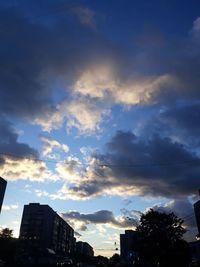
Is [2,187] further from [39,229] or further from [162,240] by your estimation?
[39,229]

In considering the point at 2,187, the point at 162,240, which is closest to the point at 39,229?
the point at 2,187

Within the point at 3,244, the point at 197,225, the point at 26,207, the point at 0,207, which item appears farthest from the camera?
the point at 26,207

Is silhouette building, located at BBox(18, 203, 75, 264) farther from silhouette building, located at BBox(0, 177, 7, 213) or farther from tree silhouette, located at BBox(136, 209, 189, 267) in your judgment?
tree silhouette, located at BBox(136, 209, 189, 267)

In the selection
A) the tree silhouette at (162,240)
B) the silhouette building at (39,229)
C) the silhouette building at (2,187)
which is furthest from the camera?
the silhouette building at (39,229)

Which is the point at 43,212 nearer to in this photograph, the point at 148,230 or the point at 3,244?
the point at 3,244

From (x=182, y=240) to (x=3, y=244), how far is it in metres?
61.8

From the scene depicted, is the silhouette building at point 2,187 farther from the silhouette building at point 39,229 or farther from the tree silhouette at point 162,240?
the silhouette building at point 39,229

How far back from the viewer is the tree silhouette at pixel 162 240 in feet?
187

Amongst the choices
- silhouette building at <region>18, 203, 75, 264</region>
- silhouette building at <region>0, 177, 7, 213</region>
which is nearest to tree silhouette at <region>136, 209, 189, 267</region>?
silhouette building at <region>0, 177, 7, 213</region>

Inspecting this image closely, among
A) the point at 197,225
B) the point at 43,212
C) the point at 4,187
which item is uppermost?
the point at 43,212

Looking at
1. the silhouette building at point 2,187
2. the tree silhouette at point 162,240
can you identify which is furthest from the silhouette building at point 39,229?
the tree silhouette at point 162,240

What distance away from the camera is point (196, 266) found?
187 ft

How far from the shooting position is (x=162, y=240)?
60.1 meters

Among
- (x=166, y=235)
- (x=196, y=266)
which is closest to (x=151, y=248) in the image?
(x=166, y=235)
